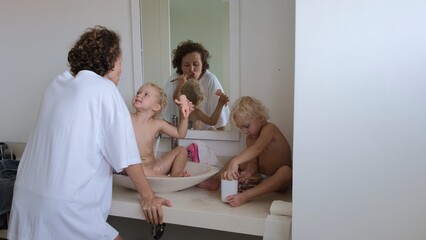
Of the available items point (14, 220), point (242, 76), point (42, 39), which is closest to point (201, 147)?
point (242, 76)

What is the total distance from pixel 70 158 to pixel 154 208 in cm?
31

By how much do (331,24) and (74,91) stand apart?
732 millimetres

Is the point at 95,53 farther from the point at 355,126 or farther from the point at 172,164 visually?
the point at 355,126

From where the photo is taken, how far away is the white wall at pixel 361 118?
797 mm

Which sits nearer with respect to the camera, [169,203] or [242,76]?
[169,203]

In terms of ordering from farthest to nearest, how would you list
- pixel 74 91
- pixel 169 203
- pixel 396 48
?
pixel 169 203 < pixel 74 91 < pixel 396 48

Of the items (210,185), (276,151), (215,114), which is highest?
(215,114)

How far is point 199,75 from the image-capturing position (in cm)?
161

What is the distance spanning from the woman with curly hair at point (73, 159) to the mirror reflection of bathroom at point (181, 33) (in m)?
0.54

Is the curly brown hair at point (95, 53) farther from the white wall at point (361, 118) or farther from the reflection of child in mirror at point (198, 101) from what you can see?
the white wall at point (361, 118)

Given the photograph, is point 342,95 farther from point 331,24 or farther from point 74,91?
point 74,91

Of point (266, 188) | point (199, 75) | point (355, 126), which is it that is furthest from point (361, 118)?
point (199, 75)

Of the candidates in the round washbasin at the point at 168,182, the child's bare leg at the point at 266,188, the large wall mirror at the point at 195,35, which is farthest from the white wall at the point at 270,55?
the round washbasin at the point at 168,182

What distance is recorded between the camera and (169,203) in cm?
118
